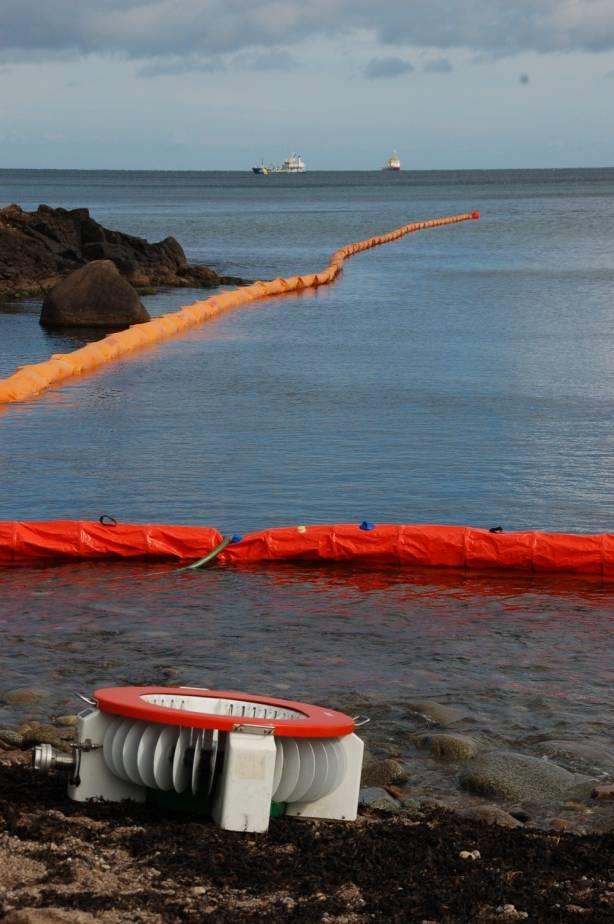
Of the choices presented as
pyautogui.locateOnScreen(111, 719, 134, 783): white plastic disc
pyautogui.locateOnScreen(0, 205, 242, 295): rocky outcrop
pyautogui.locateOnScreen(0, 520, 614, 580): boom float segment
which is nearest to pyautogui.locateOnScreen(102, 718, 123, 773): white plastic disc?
pyautogui.locateOnScreen(111, 719, 134, 783): white plastic disc

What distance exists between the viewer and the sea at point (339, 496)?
12.7 m

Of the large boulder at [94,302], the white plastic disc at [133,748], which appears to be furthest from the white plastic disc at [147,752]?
the large boulder at [94,302]

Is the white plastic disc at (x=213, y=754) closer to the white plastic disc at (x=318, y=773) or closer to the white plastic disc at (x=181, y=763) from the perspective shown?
the white plastic disc at (x=181, y=763)

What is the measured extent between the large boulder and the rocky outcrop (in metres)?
10.5

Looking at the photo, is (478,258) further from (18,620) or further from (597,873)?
(597,873)

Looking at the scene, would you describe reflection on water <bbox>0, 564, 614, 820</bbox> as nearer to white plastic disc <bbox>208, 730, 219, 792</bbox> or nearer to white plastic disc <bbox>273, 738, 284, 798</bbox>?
white plastic disc <bbox>273, 738, 284, 798</bbox>

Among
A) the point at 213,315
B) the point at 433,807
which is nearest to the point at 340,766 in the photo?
the point at 433,807

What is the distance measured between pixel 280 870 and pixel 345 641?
6766mm

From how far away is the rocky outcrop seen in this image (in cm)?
5500

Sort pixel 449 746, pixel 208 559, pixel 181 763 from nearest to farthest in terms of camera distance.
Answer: pixel 181 763
pixel 449 746
pixel 208 559

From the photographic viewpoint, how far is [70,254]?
191 feet

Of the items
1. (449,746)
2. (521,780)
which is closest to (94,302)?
(449,746)

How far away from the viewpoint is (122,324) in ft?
135

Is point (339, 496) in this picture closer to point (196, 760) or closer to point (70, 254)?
point (196, 760)
